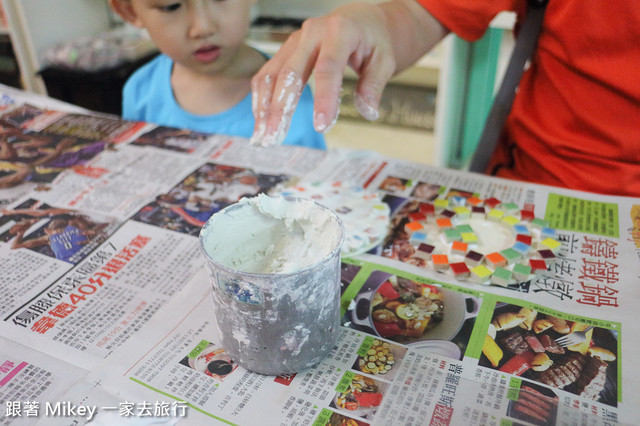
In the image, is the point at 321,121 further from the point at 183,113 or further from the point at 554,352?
the point at 183,113

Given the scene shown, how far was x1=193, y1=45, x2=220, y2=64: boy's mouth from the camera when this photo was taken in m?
0.97

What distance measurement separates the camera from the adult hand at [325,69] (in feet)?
2.04

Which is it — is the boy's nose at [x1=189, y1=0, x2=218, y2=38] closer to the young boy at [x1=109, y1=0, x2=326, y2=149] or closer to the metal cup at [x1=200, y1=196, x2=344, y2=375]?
the young boy at [x1=109, y1=0, x2=326, y2=149]

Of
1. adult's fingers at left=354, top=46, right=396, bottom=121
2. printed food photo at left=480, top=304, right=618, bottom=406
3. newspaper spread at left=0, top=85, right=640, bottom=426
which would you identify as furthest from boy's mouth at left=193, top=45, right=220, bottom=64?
printed food photo at left=480, top=304, right=618, bottom=406

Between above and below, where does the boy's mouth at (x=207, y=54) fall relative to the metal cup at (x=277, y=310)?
above

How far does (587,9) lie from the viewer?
2.28ft

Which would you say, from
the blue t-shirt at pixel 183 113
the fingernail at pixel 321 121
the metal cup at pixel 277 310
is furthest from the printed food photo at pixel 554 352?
the blue t-shirt at pixel 183 113

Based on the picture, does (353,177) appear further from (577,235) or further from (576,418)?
(576,418)

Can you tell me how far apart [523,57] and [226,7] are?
53cm

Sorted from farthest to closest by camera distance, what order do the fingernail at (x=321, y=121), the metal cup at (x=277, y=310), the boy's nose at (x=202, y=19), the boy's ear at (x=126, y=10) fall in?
the boy's ear at (x=126, y=10)
the boy's nose at (x=202, y=19)
the fingernail at (x=321, y=121)
the metal cup at (x=277, y=310)

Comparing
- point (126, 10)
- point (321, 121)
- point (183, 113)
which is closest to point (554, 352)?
point (321, 121)

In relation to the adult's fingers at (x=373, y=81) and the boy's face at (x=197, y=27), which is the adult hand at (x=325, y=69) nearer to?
the adult's fingers at (x=373, y=81)

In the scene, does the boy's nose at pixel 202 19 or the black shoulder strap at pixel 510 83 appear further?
the boy's nose at pixel 202 19

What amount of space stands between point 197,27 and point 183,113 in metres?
0.24
